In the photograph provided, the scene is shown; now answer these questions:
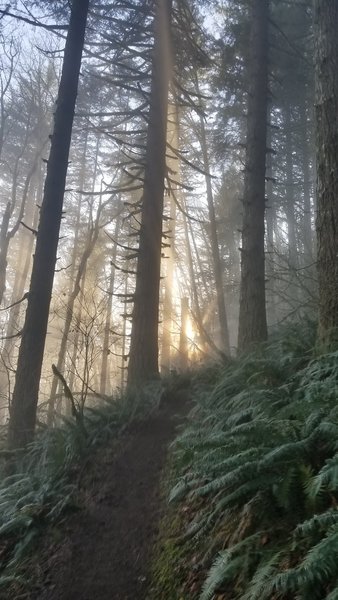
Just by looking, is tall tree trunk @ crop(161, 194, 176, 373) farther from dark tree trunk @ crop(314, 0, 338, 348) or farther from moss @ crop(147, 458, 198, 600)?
moss @ crop(147, 458, 198, 600)

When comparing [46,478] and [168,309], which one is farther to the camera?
[168,309]

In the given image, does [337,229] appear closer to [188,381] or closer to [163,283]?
[188,381]

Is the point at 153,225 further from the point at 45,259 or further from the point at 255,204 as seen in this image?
the point at 45,259

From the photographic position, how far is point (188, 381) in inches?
371

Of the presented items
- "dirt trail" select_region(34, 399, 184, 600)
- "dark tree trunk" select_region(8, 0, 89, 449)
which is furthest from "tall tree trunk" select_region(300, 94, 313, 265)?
Answer: "dirt trail" select_region(34, 399, 184, 600)

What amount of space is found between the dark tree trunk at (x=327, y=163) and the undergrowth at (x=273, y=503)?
1.03 meters

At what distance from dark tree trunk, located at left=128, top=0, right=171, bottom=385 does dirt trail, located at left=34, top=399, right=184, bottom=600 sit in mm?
2963

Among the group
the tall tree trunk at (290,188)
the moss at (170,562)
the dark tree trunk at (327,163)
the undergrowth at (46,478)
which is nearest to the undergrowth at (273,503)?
the moss at (170,562)

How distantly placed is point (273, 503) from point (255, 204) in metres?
7.36

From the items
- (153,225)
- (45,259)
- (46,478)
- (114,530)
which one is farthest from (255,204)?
(114,530)

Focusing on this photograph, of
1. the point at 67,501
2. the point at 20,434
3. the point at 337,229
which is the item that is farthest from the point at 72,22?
the point at 67,501

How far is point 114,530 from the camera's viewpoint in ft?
16.2

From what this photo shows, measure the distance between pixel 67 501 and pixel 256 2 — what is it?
11195 millimetres

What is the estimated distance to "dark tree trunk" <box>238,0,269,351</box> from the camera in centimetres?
928
